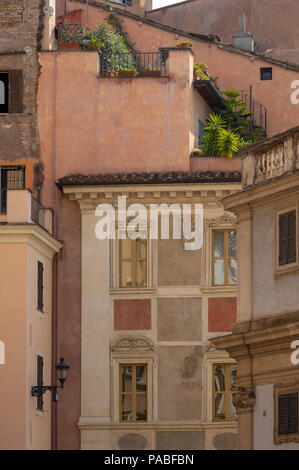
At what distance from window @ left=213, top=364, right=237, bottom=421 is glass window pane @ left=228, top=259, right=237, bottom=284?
2262 millimetres

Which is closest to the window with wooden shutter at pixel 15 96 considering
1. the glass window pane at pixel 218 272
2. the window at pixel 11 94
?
the window at pixel 11 94

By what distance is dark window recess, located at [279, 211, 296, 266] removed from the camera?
37875 mm

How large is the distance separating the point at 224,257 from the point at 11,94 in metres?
7.62

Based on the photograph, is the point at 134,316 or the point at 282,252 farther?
the point at 134,316

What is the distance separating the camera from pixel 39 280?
157 feet

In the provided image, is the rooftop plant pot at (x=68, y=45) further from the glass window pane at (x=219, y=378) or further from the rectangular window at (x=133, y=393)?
the glass window pane at (x=219, y=378)

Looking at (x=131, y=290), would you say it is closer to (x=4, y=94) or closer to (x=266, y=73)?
(x=4, y=94)

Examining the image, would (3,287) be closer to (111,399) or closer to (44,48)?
(111,399)

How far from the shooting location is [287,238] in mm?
38031

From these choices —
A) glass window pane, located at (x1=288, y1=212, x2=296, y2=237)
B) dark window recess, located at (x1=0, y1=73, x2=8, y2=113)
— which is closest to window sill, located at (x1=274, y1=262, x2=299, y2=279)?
glass window pane, located at (x1=288, y1=212, x2=296, y2=237)

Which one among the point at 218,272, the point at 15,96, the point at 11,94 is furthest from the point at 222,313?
the point at 11,94

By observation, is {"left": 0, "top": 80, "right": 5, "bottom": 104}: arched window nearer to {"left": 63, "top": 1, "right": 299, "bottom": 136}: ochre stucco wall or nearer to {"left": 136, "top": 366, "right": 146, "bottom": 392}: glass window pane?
{"left": 63, "top": 1, "right": 299, "bottom": 136}: ochre stucco wall

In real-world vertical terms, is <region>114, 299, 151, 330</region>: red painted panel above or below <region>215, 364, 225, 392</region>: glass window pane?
above
